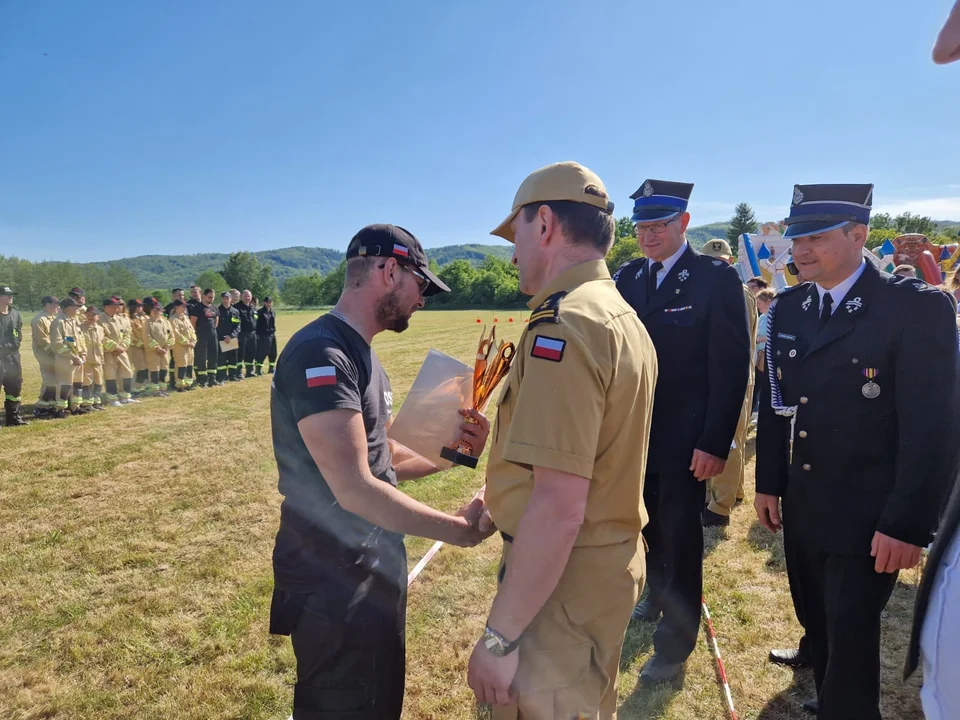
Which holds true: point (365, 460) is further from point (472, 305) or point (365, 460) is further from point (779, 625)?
point (472, 305)

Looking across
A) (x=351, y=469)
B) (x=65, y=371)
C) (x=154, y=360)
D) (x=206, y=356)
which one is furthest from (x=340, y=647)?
(x=206, y=356)

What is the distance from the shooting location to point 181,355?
48.8 feet

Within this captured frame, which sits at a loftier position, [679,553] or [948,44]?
[948,44]

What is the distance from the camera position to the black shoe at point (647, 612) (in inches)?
153

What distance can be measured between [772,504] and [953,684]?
2.33 m

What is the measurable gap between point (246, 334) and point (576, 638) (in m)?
17.6

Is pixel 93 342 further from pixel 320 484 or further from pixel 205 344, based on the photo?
pixel 320 484

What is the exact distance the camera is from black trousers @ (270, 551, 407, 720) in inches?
77.8

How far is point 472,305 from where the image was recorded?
56.7 meters

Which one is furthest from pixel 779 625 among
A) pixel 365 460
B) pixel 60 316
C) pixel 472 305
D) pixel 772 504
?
pixel 472 305

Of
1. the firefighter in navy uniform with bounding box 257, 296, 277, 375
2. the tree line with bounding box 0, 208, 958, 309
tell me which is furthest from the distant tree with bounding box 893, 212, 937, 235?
the firefighter in navy uniform with bounding box 257, 296, 277, 375

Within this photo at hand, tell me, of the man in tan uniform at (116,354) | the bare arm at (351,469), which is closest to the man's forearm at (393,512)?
the bare arm at (351,469)

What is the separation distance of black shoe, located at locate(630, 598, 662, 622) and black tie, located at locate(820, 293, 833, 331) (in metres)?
2.45

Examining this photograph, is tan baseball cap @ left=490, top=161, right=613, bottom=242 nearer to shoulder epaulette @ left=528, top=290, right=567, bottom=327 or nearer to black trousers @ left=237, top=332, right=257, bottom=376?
shoulder epaulette @ left=528, top=290, right=567, bottom=327
